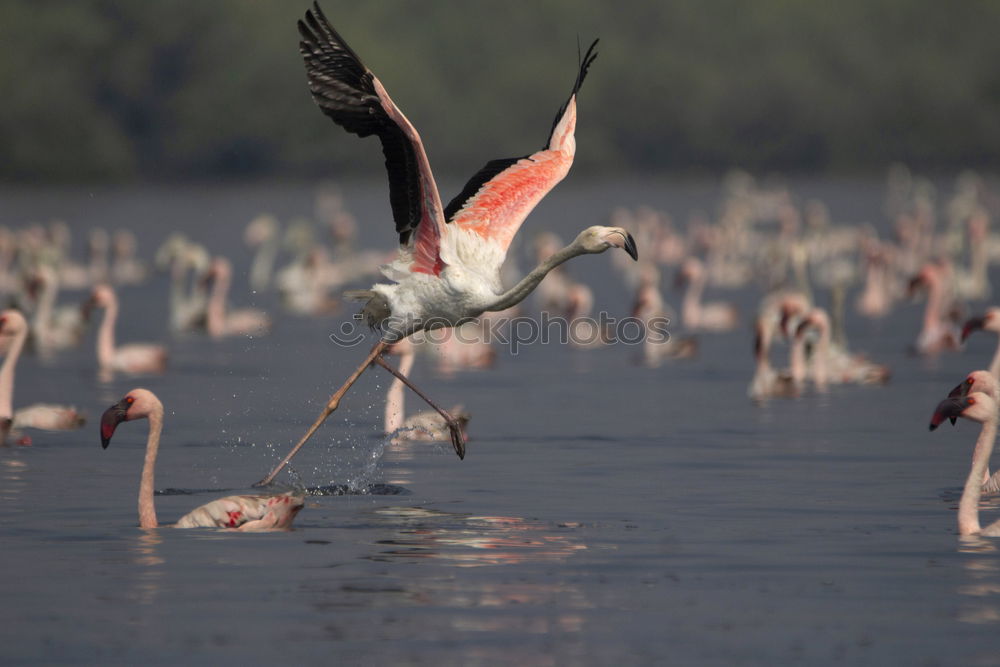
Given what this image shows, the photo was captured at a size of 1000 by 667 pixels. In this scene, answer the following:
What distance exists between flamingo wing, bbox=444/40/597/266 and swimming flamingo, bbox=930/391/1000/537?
3.04 m

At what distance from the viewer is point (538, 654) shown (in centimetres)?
780

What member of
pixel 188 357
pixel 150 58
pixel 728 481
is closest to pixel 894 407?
pixel 728 481

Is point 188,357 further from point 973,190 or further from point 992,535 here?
point 973,190

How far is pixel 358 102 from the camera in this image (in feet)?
36.4

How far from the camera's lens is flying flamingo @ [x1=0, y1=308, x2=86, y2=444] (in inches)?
553

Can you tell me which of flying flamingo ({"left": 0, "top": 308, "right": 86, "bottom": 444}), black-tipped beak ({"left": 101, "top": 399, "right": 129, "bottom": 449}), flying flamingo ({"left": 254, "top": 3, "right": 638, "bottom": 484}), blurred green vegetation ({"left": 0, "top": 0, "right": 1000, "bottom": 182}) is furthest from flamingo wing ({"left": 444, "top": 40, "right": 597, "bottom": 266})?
blurred green vegetation ({"left": 0, "top": 0, "right": 1000, "bottom": 182})

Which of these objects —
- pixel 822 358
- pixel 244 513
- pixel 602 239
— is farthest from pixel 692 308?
pixel 244 513

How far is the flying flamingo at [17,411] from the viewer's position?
1405 centimetres

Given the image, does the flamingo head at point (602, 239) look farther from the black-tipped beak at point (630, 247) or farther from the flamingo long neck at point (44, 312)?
the flamingo long neck at point (44, 312)

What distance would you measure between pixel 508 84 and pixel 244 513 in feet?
193

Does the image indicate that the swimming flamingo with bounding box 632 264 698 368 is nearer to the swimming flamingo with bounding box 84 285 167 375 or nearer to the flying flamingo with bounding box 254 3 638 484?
the swimming flamingo with bounding box 84 285 167 375

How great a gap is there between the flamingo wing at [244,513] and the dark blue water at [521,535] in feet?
0.45

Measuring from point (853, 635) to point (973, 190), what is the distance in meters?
37.5

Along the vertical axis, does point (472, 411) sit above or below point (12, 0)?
below
